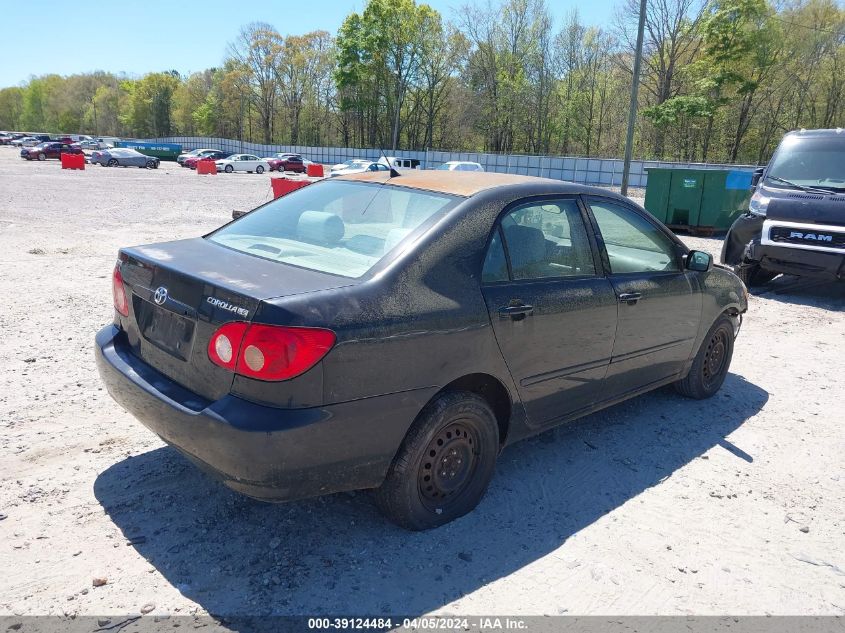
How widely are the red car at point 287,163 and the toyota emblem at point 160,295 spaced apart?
2023 inches

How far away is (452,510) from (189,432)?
1.37m

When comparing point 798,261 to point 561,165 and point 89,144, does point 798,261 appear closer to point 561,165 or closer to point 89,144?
point 561,165

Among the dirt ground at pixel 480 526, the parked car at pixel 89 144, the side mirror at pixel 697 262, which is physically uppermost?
the parked car at pixel 89 144

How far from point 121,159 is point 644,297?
49908 mm

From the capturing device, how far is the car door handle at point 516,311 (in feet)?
10.4

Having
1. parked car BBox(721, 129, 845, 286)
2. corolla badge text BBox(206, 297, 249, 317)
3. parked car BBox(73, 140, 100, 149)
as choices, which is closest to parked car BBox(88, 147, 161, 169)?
parked car BBox(73, 140, 100, 149)

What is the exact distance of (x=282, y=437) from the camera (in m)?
2.46

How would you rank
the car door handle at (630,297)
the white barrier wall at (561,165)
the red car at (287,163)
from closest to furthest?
1. the car door handle at (630,297)
2. the white barrier wall at (561,165)
3. the red car at (287,163)

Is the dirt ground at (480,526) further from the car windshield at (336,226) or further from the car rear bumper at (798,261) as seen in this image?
the car rear bumper at (798,261)

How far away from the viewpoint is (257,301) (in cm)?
253

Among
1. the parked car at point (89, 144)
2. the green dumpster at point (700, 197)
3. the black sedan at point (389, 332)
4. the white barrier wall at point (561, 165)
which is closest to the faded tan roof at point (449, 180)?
the black sedan at point (389, 332)

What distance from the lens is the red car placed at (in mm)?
51750

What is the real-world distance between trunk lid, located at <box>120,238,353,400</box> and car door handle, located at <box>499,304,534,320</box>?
2.78ft

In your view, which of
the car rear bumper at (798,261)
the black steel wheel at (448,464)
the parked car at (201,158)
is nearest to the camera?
the black steel wheel at (448,464)
